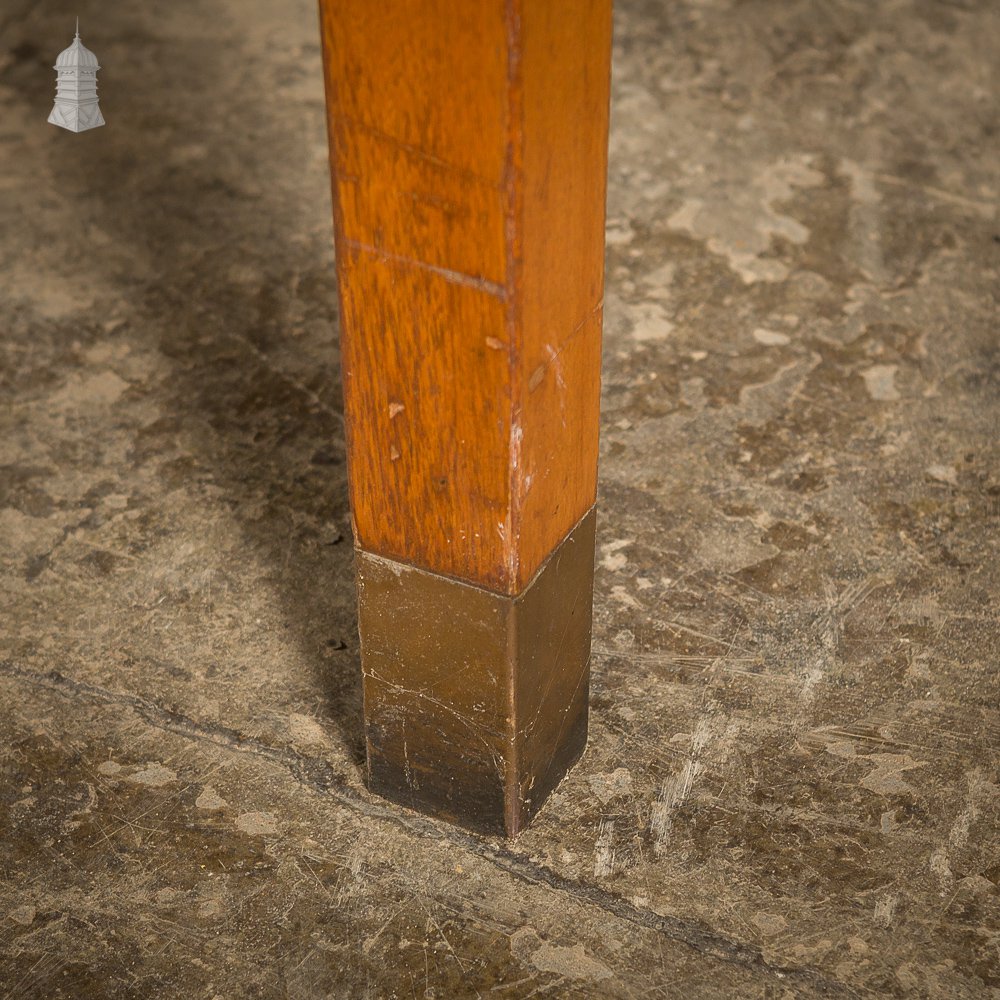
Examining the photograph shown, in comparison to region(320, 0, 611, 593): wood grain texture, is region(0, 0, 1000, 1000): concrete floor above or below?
below

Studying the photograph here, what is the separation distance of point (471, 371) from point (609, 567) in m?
1.13

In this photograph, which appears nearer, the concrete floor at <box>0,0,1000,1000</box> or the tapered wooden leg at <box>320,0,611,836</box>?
the tapered wooden leg at <box>320,0,611,836</box>

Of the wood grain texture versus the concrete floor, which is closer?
the wood grain texture

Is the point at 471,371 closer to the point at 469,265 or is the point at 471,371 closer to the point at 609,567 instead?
the point at 469,265

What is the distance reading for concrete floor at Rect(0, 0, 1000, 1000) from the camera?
223cm

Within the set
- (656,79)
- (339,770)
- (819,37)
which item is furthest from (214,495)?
(819,37)

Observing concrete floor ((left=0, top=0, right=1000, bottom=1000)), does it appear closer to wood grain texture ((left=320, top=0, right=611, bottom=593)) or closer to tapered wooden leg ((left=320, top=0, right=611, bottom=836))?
tapered wooden leg ((left=320, top=0, right=611, bottom=836))

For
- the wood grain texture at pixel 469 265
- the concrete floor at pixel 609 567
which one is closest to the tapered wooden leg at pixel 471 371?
the wood grain texture at pixel 469 265

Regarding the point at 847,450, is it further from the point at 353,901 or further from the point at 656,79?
the point at 656,79

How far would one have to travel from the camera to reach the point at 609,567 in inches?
116

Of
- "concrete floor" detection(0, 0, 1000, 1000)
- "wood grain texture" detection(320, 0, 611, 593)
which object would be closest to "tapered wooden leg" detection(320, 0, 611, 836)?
"wood grain texture" detection(320, 0, 611, 593)

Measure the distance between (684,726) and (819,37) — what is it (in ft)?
10.5

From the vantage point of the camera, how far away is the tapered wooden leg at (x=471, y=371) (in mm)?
1727

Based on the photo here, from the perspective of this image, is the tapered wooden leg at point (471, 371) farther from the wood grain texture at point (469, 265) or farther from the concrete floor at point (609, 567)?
the concrete floor at point (609, 567)
